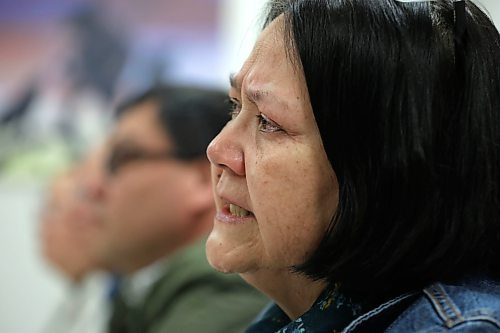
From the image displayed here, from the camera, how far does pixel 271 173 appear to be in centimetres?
90

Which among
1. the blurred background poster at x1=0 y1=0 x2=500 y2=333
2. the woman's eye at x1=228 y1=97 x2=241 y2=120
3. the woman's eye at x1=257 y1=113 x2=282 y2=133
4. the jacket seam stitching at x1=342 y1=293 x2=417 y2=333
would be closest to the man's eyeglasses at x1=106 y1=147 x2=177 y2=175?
the woman's eye at x1=228 y1=97 x2=241 y2=120

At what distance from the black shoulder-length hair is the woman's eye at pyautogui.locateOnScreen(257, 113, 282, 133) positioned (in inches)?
2.4

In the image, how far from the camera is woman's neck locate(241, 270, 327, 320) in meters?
0.97

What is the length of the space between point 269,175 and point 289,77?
0.11 metres

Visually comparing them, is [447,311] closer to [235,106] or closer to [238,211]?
[238,211]

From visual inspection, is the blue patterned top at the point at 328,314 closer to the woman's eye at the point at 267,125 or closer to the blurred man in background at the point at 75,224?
the woman's eye at the point at 267,125

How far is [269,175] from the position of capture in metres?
0.90

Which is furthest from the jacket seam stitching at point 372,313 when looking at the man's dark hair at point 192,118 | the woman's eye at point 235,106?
the man's dark hair at point 192,118

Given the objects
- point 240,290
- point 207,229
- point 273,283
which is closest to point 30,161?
point 207,229

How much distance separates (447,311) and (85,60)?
2.65 meters

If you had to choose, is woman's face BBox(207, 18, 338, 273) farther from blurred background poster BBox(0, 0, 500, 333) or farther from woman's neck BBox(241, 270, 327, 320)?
blurred background poster BBox(0, 0, 500, 333)

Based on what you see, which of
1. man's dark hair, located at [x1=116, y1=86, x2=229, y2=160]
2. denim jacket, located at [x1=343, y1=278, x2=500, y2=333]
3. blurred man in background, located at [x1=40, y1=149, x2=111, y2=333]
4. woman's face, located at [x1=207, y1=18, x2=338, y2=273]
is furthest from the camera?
blurred man in background, located at [x1=40, y1=149, x2=111, y2=333]

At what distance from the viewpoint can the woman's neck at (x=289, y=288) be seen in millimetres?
973

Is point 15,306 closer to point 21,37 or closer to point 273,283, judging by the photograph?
point 21,37
